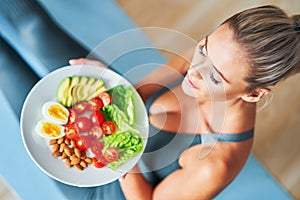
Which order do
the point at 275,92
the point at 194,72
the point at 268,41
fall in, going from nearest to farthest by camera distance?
the point at 268,41, the point at 194,72, the point at 275,92

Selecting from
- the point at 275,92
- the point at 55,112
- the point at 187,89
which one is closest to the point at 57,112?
the point at 55,112

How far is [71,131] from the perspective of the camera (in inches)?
37.1

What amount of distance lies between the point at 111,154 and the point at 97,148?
3cm

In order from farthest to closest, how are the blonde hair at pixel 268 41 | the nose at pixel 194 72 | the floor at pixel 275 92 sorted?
the floor at pixel 275 92 → the nose at pixel 194 72 → the blonde hair at pixel 268 41

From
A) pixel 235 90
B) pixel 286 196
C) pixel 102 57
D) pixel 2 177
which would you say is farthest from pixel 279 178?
pixel 2 177

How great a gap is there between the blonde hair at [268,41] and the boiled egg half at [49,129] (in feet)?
1.18

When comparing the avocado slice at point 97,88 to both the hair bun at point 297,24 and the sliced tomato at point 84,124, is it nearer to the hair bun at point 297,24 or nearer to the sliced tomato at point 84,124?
the sliced tomato at point 84,124

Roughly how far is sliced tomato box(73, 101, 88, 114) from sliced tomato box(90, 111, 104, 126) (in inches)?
0.8

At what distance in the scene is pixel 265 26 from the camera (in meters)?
0.76

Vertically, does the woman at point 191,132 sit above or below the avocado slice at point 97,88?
below

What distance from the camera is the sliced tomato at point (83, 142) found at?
3.04 feet

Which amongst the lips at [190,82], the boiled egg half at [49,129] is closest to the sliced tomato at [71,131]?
the boiled egg half at [49,129]

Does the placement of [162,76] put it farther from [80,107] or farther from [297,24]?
[297,24]

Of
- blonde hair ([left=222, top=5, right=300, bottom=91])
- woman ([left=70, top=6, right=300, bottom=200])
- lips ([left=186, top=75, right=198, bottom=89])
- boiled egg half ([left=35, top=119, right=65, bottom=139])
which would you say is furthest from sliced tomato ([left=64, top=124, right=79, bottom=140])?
blonde hair ([left=222, top=5, right=300, bottom=91])
